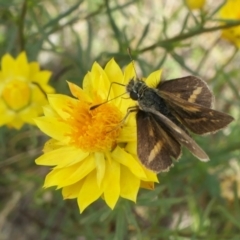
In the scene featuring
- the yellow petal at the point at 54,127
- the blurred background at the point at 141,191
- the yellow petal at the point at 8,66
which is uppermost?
the yellow petal at the point at 8,66

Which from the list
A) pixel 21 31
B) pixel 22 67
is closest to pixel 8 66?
pixel 22 67

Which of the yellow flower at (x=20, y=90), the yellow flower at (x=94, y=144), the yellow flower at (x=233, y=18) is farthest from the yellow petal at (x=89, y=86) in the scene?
the yellow flower at (x=233, y=18)

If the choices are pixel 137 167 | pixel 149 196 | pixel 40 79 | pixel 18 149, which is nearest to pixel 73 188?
pixel 137 167

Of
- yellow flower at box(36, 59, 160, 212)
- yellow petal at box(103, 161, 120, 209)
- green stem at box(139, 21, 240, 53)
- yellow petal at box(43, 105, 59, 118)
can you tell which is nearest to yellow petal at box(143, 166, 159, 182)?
yellow flower at box(36, 59, 160, 212)

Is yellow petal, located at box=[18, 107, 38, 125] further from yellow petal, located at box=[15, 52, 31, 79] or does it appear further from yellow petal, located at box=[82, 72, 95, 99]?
yellow petal, located at box=[82, 72, 95, 99]

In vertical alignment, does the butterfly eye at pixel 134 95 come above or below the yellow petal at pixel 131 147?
above

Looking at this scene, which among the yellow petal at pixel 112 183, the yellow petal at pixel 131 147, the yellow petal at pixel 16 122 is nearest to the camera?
the yellow petal at pixel 112 183

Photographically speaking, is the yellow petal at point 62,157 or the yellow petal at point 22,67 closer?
the yellow petal at point 62,157

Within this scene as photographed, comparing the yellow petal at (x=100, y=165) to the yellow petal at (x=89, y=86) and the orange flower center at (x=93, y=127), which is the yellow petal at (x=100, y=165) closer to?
the orange flower center at (x=93, y=127)
